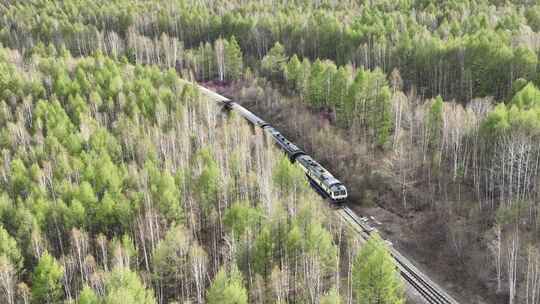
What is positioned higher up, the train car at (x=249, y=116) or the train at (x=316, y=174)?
the train car at (x=249, y=116)

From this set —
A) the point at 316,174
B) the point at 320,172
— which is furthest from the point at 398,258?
the point at 316,174

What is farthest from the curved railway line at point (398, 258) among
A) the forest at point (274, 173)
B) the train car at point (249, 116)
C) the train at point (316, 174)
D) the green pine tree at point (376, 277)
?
the green pine tree at point (376, 277)

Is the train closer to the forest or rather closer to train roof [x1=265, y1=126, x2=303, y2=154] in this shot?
train roof [x1=265, y1=126, x2=303, y2=154]

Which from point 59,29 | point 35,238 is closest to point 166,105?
point 35,238

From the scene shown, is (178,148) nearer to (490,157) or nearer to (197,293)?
(197,293)

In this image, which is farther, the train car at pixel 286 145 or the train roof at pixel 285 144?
the train roof at pixel 285 144

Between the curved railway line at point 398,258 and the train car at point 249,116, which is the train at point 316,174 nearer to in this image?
the curved railway line at point 398,258
